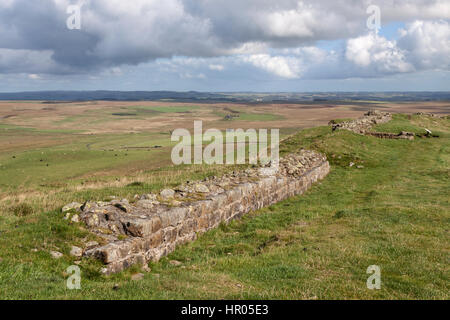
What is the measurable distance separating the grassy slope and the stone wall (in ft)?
1.16

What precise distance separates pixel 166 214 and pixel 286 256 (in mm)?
3414

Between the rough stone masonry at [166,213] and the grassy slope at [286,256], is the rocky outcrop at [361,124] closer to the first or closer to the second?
the grassy slope at [286,256]

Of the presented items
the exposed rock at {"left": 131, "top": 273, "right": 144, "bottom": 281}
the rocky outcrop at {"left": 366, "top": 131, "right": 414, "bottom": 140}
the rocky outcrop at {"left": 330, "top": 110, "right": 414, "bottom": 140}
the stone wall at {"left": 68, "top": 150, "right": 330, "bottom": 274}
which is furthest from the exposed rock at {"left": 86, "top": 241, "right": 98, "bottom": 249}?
the rocky outcrop at {"left": 366, "top": 131, "right": 414, "bottom": 140}

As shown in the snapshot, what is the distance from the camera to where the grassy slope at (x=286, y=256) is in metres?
6.38

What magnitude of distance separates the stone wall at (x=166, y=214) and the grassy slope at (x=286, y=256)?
13.9 inches

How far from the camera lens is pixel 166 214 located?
9.62 metres

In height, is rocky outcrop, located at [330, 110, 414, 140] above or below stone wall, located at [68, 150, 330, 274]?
above

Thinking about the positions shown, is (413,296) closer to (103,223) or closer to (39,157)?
(103,223)

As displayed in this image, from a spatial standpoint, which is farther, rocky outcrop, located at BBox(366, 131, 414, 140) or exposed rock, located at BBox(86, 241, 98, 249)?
rocky outcrop, located at BBox(366, 131, 414, 140)

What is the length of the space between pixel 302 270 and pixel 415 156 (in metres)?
23.2

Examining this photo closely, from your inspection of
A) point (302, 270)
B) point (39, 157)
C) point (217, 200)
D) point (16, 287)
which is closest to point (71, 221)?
point (16, 287)

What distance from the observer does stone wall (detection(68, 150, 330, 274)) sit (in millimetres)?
8320

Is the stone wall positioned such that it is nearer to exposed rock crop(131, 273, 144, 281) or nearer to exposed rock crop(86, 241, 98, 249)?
exposed rock crop(86, 241, 98, 249)

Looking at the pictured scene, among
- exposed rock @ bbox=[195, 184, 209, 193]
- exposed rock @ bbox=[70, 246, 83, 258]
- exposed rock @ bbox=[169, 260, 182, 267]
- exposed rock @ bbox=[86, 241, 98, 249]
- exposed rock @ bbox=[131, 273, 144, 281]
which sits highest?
exposed rock @ bbox=[195, 184, 209, 193]
